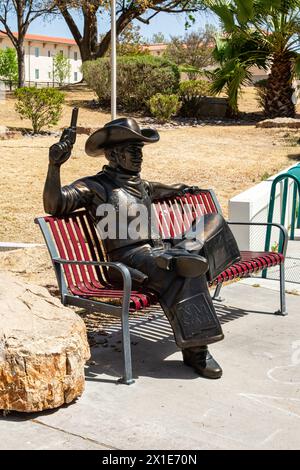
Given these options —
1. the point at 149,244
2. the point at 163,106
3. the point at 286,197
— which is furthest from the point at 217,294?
the point at 163,106

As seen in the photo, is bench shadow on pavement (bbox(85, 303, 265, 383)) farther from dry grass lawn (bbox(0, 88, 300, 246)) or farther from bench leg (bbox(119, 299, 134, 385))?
dry grass lawn (bbox(0, 88, 300, 246))

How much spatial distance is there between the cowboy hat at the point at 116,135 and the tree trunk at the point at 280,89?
671 inches

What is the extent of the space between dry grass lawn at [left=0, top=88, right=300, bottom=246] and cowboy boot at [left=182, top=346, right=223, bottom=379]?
13.5 ft

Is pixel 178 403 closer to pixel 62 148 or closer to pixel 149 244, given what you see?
pixel 149 244

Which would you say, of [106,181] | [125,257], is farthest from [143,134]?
[125,257]

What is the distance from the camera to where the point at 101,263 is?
13.3 ft

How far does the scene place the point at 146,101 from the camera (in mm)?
22391

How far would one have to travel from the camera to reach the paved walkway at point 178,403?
3.21m

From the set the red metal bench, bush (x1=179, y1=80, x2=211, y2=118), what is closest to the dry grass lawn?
the red metal bench

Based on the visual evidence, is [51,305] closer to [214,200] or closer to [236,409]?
[236,409]

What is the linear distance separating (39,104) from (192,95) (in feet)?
23.0

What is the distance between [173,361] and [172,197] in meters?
1.52

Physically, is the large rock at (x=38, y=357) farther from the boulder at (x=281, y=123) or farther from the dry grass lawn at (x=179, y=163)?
the boulder at (x=281, y=123)

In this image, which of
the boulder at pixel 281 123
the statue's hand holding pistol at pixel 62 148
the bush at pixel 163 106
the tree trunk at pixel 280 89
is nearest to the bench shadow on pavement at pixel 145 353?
the statue's hand holding pistol at pixel 62 148
